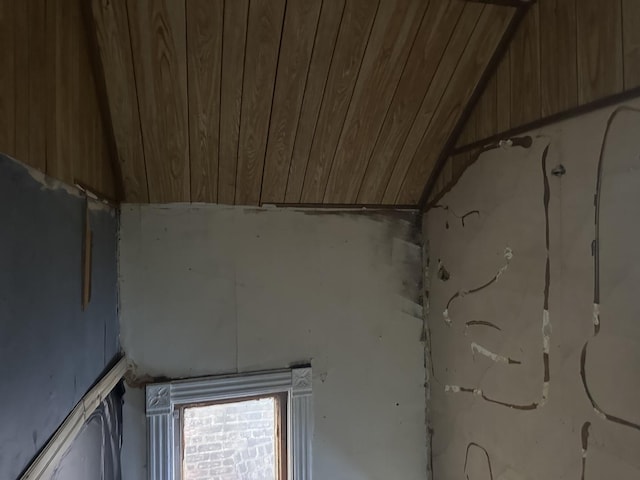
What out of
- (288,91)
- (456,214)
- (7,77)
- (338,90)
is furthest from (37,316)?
(456,214)

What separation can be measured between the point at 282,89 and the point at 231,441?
1519mm

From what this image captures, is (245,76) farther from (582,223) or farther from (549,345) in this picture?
(549,345)

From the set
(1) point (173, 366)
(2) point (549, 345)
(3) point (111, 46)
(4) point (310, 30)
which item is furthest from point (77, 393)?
(2) point (549, 345)

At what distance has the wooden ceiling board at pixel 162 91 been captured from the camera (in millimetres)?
1383

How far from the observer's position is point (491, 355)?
183cm

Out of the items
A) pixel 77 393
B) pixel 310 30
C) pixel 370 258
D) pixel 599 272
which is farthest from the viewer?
Answer: pixel 370 258

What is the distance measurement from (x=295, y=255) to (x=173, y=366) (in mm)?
684

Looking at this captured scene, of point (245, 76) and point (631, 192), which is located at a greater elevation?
point (245, 76)

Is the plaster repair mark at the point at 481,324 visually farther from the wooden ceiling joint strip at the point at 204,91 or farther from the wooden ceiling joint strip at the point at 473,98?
the wooden ceiling joint strip at the point at 204,91

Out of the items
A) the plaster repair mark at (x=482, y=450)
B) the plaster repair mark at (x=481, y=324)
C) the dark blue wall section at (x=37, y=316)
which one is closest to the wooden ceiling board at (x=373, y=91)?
the plaster repair mark at (x=481, y=324)

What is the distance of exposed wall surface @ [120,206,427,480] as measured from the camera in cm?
192

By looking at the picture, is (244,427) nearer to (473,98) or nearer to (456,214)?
(456,214)

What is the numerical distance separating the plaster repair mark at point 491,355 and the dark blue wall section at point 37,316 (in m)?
1.39

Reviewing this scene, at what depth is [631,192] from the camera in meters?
1.27
